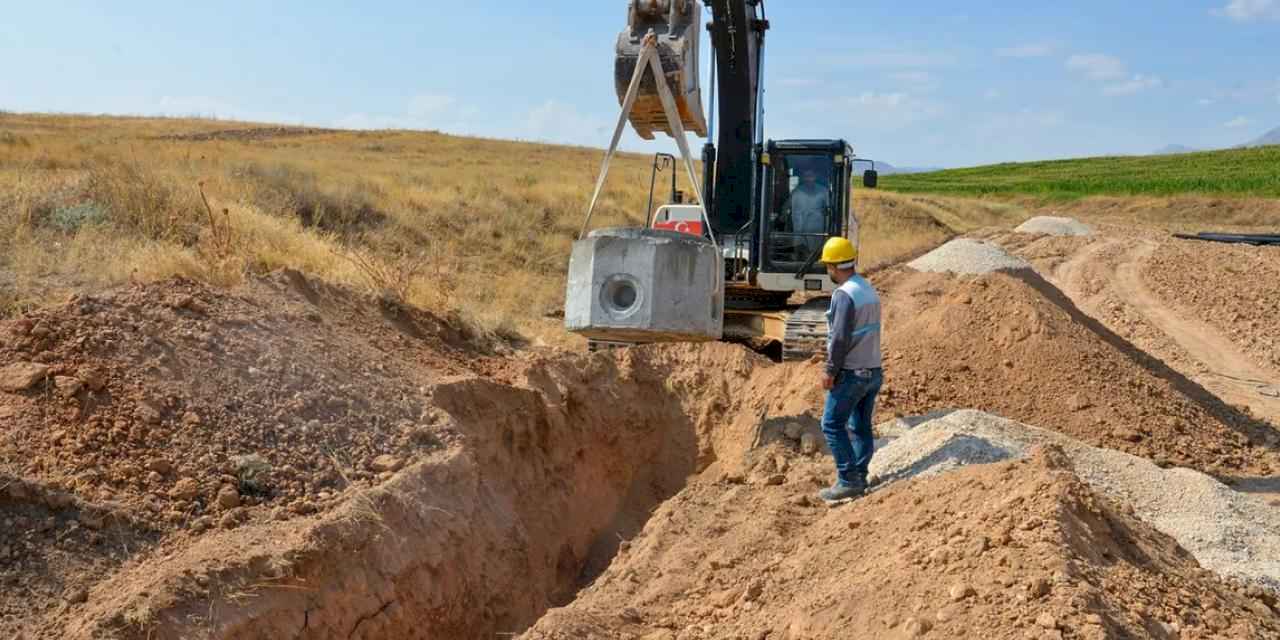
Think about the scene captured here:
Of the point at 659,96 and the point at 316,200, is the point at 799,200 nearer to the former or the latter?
the point at 659,96

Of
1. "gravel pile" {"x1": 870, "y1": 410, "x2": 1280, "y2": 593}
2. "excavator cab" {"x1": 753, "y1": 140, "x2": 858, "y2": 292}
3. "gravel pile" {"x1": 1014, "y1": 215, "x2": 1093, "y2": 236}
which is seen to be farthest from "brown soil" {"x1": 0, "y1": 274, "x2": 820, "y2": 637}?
"gravel pile" {"x1": 1014, "y1": 215, "x2": 1093, "y2": 236}

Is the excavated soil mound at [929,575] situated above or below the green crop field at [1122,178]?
below

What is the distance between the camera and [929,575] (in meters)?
5.28

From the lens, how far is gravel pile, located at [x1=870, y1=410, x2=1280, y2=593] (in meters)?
7.02

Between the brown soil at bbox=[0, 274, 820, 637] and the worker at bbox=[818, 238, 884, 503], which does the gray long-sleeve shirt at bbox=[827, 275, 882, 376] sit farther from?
the brown soil at bbox=[0, 274, 820, 637]

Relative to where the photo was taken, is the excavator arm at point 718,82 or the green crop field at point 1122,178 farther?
the green crop field at point 1122,178

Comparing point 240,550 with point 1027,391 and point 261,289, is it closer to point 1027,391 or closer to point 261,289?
point 261,289

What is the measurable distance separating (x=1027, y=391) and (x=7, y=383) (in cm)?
865

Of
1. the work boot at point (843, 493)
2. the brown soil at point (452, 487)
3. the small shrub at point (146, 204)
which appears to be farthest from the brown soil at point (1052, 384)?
the small shrub at point (146, 204)

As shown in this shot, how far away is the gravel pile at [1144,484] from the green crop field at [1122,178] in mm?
44036

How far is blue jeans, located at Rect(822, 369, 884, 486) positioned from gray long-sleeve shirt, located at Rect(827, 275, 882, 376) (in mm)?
104

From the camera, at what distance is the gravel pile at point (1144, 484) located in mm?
7020

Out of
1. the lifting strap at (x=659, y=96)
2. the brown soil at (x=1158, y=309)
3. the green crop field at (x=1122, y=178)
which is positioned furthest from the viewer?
the green crop field at (x=1122, y=178)

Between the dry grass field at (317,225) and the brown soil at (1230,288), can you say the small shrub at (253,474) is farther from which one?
the brown soil at (1230,288)
